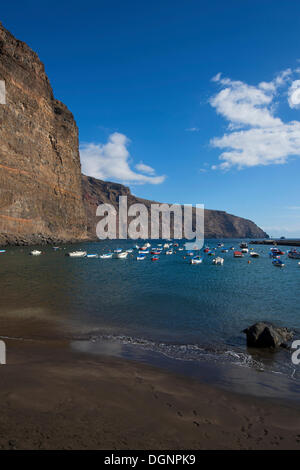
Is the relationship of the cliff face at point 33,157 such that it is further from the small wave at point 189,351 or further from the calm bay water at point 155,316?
the small wave at point 189,351

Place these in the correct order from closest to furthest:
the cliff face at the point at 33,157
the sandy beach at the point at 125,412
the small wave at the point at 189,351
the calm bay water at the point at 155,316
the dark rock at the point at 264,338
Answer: the sandy beach at the point at 125,412, the small wave at the point at 189,351, the calm bay water at the point at 155,316, the dark rock at the point at 264,338, the cliff face at the point at 33,157

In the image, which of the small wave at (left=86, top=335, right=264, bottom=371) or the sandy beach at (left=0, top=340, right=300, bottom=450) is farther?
the small wave at (left=86, top=335, right=264, bottom=371)

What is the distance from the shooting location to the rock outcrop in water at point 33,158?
69438mm

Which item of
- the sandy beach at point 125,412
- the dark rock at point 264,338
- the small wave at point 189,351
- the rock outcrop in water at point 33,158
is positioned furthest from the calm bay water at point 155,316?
the rock outcrop in water at point 33,158

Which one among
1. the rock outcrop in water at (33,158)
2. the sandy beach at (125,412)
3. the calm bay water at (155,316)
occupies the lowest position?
the calm bay water at (155,316)

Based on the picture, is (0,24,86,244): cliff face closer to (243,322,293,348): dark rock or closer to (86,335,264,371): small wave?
(86,335,264,371): small wave

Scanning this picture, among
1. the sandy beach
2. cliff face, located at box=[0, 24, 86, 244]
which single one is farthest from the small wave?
cliff face, located at box=[0, 24, 86, 244]

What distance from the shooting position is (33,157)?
78.9 metres

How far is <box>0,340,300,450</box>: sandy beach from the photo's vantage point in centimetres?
479

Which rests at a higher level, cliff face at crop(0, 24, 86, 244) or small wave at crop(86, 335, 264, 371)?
cliff face at crop(0, 24, 86, 244)

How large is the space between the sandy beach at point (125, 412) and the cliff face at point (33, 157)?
227 feet

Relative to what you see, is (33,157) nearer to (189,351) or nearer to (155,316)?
(155,316)

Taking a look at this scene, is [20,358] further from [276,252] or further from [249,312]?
[276,252]

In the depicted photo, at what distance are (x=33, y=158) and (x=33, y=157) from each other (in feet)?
1.10
